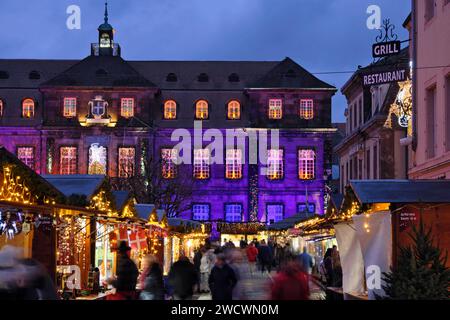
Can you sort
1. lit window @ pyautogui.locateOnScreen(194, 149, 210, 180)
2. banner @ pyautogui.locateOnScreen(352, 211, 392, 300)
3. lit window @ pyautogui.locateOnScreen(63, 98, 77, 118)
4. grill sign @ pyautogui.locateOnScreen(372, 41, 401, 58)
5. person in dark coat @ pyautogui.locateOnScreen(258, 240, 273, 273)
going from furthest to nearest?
lit window @ pyautogui.locateOnScreen(194, 149, 210, 180) → lit window @ pyautogui.locateOnScreen(63, 98, 77, 118) → person in dark coat @ pyautogui.locateOnScreen(258, 240, 273, 273) → grill sign @ pyautogui.locateOnScreen(372, 41, 401, 58) → banner @ pyautogui.locateOnScreen(352, 211, 392, 300)

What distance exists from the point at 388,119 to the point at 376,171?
15.5 feet

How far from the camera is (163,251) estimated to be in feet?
110

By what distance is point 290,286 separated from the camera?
1072 centimetres

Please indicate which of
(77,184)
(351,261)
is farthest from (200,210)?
(351,261)

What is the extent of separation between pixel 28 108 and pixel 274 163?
21.1 metres

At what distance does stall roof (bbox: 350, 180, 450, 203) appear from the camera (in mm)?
17594

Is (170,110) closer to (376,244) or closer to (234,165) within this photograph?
(234,165)

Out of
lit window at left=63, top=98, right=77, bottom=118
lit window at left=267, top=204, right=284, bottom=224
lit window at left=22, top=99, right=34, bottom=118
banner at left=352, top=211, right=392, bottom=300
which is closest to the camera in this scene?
banner at left=352, top=211, right=392, bottom=300

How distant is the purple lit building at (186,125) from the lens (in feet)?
245

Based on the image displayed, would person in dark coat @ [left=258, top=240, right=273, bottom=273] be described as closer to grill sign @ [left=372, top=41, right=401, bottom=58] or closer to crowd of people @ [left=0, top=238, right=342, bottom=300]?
crowd of people @ [left=0, top=238, right=342, bottom=300]

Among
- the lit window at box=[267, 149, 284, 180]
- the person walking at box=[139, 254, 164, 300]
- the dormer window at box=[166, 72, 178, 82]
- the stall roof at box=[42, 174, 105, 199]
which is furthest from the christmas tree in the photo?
the dormer window at box=[166, 72, 178, 82]

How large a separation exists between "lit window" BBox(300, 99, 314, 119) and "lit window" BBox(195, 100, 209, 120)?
314 inches
